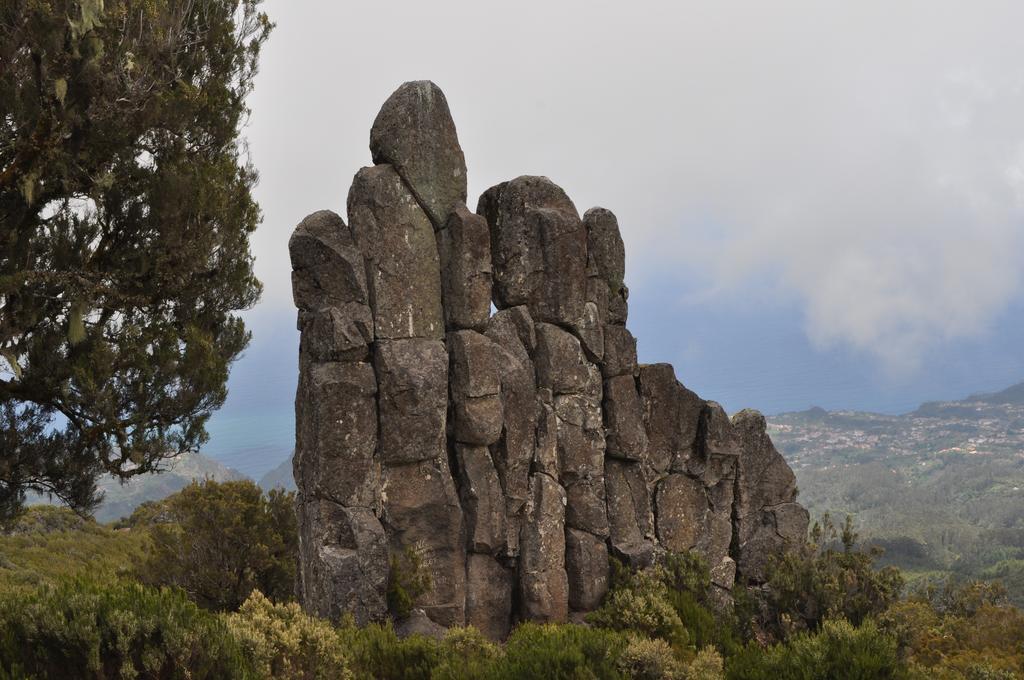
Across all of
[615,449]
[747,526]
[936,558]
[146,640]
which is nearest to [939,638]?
[747,526]

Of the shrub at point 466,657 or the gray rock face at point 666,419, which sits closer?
the shrub at point 466,657

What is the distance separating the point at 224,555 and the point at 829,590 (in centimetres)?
1817

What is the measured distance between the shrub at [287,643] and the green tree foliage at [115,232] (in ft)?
23.8

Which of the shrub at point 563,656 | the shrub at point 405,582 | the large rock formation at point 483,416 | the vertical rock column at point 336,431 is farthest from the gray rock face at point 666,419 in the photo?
the shrub at point 563,656

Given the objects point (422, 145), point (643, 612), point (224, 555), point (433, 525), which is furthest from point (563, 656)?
point (224, 555)

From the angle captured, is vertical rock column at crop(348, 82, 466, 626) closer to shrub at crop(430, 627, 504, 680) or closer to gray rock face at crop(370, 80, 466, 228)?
gray rock face at crop(370, 80, 466, 228)

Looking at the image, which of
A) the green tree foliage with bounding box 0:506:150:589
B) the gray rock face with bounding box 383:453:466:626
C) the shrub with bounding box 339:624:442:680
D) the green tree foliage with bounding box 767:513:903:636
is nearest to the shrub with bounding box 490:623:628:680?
the shrub with bounding box 339:624:442:680

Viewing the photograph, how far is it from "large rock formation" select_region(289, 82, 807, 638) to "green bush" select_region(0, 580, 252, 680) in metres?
8.88

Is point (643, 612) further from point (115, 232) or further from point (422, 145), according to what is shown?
point (115, 232)

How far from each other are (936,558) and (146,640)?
13302cm

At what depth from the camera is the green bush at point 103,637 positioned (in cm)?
1023

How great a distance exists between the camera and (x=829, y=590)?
23375mm

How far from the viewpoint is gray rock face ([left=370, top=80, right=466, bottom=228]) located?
2230 cm

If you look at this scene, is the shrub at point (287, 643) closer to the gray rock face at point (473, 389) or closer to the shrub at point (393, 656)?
the shrub at point (393, 656)
